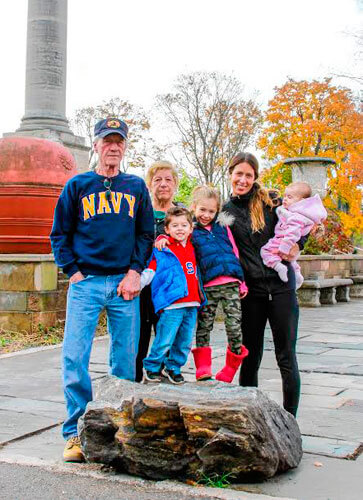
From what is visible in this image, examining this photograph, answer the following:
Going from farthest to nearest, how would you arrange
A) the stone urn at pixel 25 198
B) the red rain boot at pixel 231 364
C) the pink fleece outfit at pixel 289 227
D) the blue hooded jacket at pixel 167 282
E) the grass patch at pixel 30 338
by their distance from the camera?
the stone urn at pixel 25 198 → the grass patch at pixel 30 338 → the blue hooded jacket at pixel 167 282 → the red rain boot at pixel 231 364 → the pink fleece outfit at pixel 289 227

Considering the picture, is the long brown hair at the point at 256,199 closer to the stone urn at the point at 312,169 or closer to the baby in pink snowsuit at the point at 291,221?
the baby in pink snowsuit at the point at 291,221

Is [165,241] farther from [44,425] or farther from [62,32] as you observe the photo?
[62,32]

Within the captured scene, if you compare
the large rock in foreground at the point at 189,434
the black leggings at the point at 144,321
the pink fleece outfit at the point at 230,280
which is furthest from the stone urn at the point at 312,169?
the large rock in foreground at the point at 189,434

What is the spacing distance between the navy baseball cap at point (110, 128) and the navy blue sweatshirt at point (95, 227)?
0.24m

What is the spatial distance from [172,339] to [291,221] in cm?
114

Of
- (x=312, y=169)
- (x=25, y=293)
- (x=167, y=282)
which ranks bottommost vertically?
(x=25, y=293)

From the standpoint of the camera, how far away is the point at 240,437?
3.23m

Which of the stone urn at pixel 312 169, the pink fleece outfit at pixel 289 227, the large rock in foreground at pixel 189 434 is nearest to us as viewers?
the large rock in foreground at pixel 189 434

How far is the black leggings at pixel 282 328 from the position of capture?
4.09 metres

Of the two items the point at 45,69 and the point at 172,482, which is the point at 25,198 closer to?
the point at 172,482

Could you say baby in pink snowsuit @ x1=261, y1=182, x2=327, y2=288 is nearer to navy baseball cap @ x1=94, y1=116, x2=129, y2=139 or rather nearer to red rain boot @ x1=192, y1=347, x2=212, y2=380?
red rain boot @ x1=192, y1=347, x2=212, y2=380

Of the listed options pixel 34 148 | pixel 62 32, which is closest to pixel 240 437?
pixel 34 148

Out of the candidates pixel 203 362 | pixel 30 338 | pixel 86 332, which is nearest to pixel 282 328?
pixel 203 362

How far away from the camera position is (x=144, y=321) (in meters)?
4.73
